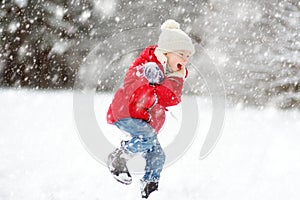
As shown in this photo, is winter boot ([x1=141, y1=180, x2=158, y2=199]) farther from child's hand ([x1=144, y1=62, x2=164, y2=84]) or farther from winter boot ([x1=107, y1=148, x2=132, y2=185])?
child's hand ([x1=144, y1=62, x2=164, y2=84])

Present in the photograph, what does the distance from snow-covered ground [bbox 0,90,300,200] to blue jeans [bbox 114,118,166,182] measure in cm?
51

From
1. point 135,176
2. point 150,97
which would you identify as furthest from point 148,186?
point 135,176

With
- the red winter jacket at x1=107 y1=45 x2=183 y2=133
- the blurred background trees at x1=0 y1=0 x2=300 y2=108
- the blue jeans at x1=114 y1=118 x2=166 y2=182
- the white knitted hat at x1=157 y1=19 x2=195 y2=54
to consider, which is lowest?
the blue jeans at x1=114 y1=118 x2=166 y2=182

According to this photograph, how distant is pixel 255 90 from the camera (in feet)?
35.9

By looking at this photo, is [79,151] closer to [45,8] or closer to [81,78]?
[81,78]

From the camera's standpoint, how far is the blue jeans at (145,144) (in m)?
2.75

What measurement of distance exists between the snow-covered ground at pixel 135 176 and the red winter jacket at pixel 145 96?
0.85 meters

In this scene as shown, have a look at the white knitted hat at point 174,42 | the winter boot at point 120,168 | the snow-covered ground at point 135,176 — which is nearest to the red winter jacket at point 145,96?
the white knitted hat at point 174,42

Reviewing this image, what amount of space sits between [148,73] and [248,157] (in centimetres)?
268

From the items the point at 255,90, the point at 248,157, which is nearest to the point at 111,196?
the point at 248,157

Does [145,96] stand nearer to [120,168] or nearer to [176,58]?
[176,58]

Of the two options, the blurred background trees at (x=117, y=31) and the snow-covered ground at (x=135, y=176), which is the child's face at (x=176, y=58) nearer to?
the snow-covered ground at (x=135, y=176)

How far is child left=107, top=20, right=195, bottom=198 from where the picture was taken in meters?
2.63

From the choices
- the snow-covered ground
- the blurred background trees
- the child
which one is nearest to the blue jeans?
the child
